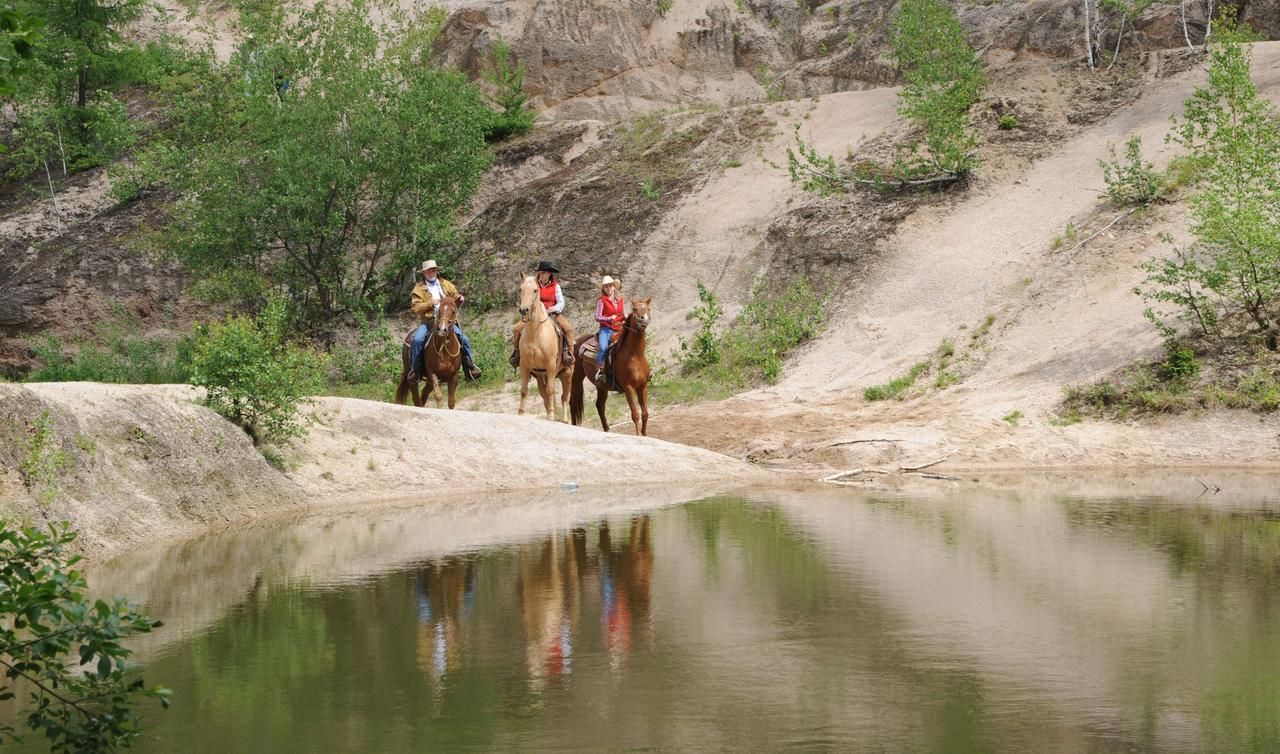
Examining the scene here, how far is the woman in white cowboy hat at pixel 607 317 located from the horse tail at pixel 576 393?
0.96m

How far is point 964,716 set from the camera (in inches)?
301

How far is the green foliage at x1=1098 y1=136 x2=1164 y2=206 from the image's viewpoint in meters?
30.6

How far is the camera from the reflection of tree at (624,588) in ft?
32.0

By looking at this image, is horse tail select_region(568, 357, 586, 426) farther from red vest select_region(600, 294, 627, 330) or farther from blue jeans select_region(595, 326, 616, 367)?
red vest select_region(600, 294, 627, 330)

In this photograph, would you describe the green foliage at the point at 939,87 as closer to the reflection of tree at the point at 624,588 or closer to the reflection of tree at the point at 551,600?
the reflection of tree at the point at 624,588

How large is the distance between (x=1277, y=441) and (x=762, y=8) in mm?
33108

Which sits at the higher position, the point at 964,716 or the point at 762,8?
the point at 762,8

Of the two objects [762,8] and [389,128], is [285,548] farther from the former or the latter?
[762,8]

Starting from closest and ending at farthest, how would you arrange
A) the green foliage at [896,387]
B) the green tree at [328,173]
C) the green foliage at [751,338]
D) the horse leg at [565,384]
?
the horse leg at [565,384] < the green foliage at [896,387] < the green foliage at [751,338] < the green tree at [328,173]

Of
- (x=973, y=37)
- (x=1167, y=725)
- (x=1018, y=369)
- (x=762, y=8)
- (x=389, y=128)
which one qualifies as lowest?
(x=1167, y=725)

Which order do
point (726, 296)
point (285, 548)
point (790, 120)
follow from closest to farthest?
point (285, 548)
point (726, 296)
point (790, 120)

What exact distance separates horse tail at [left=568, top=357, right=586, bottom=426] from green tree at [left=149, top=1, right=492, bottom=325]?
47.3 feet

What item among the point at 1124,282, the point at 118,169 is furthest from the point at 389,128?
the point at 1124,282

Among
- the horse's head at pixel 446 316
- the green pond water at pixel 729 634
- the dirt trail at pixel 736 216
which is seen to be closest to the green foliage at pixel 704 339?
the dirt trail at pixel 736 216
